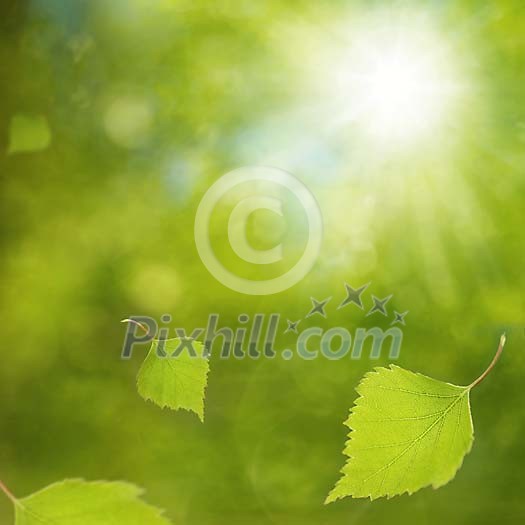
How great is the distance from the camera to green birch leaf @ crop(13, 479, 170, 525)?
0.12m

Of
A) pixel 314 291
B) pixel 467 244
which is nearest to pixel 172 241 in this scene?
pixel 314 291

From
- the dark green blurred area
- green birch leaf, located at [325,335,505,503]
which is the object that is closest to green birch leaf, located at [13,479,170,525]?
green birch leaf, located at [325,335,505,503]

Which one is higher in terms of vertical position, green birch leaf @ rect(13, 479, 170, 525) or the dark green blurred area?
the dark green blurred area

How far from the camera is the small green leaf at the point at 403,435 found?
0.45 feet

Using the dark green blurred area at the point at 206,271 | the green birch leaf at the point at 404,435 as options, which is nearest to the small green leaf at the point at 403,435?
the green birch leaf at the point at 404,435

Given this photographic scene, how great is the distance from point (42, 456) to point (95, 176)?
75 centimetres

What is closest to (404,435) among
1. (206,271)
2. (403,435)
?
(403,435)

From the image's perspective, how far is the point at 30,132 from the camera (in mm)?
1682

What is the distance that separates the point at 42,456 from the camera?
1479 mm

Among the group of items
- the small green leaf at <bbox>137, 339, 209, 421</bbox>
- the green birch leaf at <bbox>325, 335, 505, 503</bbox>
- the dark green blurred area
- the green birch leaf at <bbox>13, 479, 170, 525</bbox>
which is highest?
the dark green blurred area

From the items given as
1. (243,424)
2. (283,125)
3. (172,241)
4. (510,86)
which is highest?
(510,86)

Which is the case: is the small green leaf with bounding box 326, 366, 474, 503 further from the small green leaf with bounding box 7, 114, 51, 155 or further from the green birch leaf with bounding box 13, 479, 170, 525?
the small green leaf with bounding box 7, 114, 51, 155

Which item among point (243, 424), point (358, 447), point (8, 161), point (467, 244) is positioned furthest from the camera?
point (8, 161)

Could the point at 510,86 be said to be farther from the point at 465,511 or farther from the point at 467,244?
the point at 465,511
